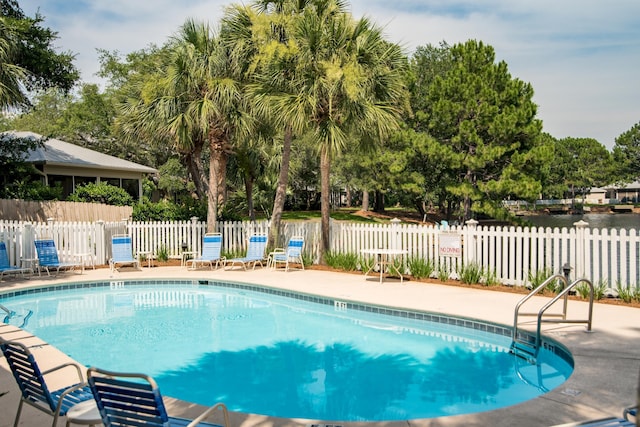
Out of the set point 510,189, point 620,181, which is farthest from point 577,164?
point 510,189

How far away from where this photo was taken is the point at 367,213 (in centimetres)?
3978

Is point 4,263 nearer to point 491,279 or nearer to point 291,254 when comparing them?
point 291,254

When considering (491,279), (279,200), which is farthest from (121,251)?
(491,279)

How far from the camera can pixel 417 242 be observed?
12508mm

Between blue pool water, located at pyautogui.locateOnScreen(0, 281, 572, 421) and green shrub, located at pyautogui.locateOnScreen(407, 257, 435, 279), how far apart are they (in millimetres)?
2774

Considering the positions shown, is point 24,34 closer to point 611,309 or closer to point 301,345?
point 301,345

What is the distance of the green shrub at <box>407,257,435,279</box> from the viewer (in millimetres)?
11969

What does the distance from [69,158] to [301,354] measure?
1875 centimetres

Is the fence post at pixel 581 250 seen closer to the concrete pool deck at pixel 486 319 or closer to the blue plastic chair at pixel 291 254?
the concrete pool deck at pixel 486 319

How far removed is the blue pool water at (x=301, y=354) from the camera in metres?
5.79

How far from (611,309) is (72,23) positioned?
20298 millimetres

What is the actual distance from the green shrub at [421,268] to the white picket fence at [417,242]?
11 centimetres

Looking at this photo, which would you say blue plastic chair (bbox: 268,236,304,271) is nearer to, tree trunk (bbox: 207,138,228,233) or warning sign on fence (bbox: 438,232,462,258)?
tree trunk (bbox: 207,138,228,233)

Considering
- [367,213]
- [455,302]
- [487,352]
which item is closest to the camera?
[487,352]
